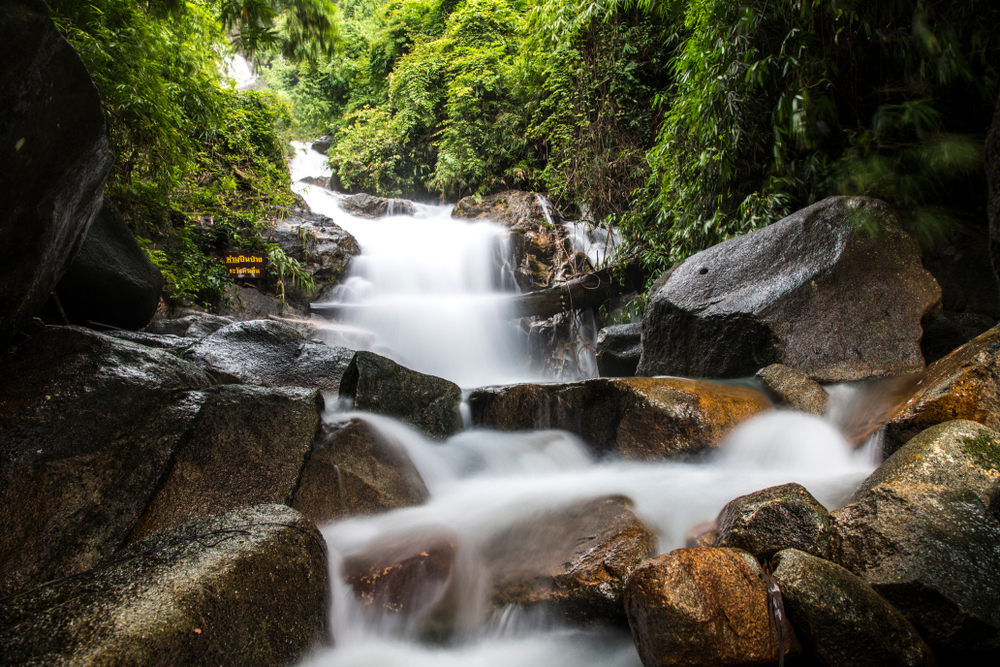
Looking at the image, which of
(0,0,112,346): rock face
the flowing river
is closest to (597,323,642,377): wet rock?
the flowing river

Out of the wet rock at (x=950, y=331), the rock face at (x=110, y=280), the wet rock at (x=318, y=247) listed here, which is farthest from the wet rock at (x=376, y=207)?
the wet rock at (x=950, y=331)

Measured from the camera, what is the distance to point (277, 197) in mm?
10328

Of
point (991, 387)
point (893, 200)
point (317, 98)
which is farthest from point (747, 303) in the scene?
point (317, 98)

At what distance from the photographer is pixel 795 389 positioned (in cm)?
401

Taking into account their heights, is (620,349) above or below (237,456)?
above

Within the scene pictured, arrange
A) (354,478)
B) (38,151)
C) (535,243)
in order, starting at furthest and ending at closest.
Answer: (535,243)
(354,478)
(38,151)

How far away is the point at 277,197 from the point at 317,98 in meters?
11.7

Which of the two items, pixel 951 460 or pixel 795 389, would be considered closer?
pixel 951 460

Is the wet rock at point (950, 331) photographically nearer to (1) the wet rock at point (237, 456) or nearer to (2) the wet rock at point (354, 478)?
(2) the wet rock at point (354, 478)

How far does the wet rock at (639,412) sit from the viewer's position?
3758mm

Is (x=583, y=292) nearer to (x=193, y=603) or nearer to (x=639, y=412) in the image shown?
(x=639, y=412)

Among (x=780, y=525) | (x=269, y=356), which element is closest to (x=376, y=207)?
(x=269, y=356)

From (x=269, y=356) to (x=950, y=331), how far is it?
6.60 meters

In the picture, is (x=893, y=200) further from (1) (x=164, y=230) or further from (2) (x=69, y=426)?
(1) (x=164, y=230)
